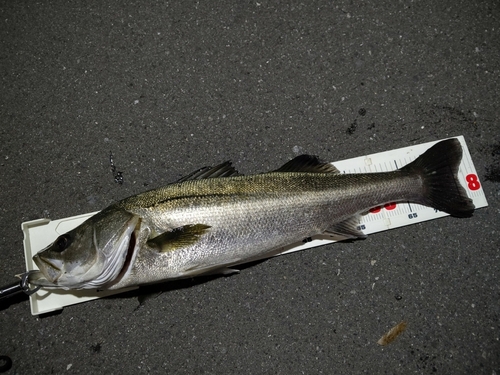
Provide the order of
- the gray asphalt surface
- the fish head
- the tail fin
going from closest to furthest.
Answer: the fish head < the tail fin < the gray asphalt surface

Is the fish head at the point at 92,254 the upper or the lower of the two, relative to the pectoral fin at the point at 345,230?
upper

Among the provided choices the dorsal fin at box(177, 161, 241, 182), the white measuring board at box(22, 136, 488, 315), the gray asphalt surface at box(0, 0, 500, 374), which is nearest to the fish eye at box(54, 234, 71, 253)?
the white measuring board at box(22, 136, 488, 315)

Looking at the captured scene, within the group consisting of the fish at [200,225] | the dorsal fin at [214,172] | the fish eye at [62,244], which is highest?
the dorsal fin at [214,172]

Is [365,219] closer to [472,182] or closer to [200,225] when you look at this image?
[472,182]

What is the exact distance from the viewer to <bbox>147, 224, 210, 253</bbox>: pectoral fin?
238 centimetres

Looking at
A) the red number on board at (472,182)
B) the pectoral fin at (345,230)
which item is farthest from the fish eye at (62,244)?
the red number on board at (472,182)

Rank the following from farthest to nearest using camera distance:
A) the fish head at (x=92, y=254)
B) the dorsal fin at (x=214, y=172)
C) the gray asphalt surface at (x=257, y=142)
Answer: the gray asphalt surface at (x=257, y=142) → the dorsal fin at (x=214, y=172) → the fish head at (x=92, y=254)

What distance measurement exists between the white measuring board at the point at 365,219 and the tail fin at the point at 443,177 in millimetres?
223

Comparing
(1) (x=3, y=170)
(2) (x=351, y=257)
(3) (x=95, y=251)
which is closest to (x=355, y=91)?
(2) (x=351, y=257)

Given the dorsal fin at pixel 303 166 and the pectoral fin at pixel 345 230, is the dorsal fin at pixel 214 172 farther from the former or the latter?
the pectoral fin at pixel 345 230

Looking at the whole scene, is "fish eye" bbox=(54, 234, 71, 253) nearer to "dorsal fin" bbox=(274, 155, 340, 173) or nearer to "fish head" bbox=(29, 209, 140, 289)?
"fish head" bbox=(29, 209, 140, 289)

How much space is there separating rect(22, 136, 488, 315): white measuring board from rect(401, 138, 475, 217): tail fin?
223 mm

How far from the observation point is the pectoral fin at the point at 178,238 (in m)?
2.38

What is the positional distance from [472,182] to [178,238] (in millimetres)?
2546
